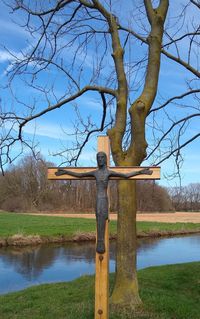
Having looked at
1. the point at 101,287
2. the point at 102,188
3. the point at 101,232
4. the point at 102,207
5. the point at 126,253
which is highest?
the point at 102,188

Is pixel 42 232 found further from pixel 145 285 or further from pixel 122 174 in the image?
pixel 122 174

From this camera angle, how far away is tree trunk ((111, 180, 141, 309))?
26.1 ft

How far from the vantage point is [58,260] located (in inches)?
858

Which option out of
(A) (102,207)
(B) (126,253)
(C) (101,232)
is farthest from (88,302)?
(A) (102,207)

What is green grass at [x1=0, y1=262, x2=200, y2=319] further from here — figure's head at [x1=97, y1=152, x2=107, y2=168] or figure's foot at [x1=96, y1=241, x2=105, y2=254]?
figure's head at [x1=97, y1=152, x2=107, y2=168]

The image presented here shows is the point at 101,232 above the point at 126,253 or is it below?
above

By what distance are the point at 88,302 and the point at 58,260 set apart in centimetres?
1379

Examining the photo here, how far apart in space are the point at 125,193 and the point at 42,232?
24.2 m

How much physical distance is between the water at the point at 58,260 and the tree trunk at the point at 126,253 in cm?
737

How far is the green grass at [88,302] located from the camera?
→ 7.60 meters

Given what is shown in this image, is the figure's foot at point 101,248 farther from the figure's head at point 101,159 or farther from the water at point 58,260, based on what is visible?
the water at point 58,260

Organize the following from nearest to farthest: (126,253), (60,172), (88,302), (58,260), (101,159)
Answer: (101,159) < (60,172) < (126,253) < (88,302) < (58,260)

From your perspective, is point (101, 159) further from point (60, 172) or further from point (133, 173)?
point (60, 172)

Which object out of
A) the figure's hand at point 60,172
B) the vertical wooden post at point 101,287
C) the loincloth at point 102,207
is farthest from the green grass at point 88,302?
the figure's hand at point 60,172
